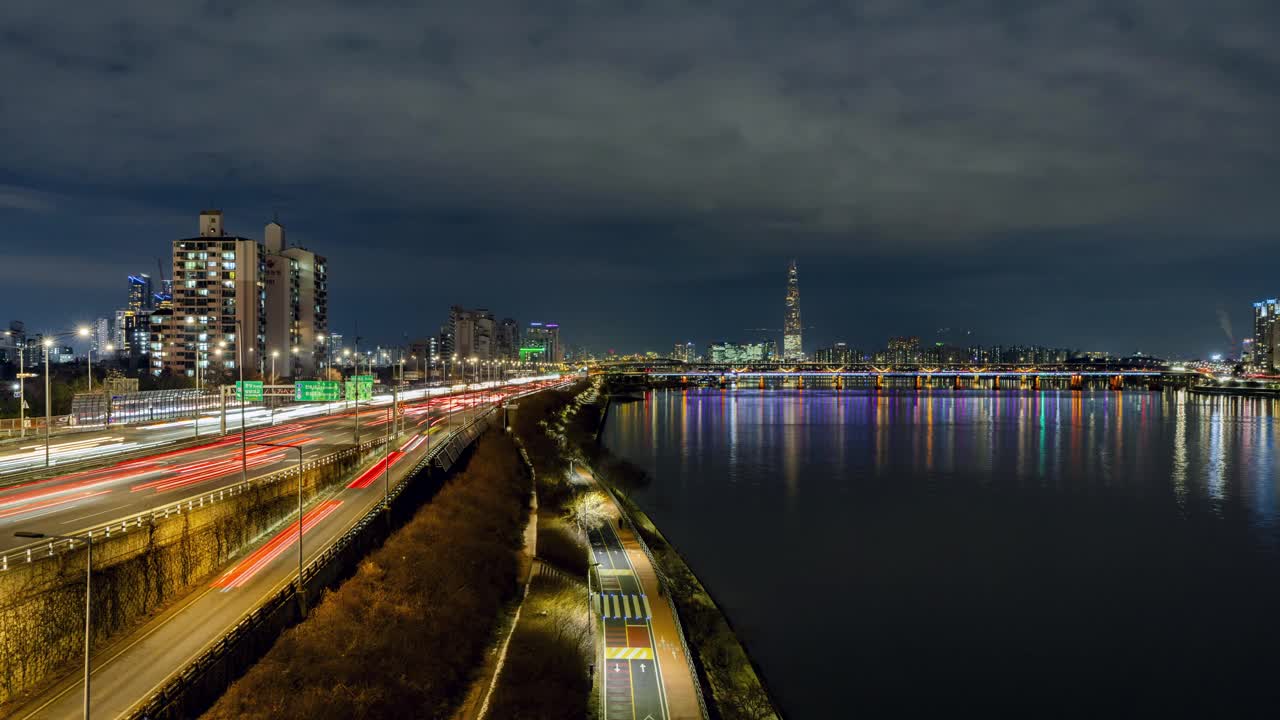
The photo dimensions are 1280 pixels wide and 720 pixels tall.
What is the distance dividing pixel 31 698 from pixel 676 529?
28661mm

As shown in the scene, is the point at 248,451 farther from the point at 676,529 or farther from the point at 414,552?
the point at 676,529

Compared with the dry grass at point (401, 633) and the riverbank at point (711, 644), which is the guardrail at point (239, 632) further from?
the riverbank at point (711, 644)

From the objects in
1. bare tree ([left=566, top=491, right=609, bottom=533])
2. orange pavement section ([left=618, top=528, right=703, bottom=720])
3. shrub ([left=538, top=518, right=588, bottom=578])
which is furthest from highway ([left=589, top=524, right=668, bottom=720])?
bare tree ([left=566, top=491, right=609, bottom=533])

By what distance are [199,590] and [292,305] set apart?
85597mm

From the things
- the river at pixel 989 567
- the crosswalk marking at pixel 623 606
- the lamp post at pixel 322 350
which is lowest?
the river at pixel 989 567

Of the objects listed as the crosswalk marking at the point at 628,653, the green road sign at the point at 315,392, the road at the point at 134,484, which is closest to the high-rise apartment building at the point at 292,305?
the green road sign at the point at 315,392

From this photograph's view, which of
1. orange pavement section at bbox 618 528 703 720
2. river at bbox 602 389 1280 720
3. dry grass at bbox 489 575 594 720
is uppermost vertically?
orange pavement section at bbox 618 528 703 720

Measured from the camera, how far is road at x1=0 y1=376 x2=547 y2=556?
19.0m

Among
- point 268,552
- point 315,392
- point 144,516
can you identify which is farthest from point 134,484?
point 315,392

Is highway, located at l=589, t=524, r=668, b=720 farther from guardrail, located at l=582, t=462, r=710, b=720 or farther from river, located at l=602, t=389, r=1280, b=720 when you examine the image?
river, located at l=602, t=389, r=1280, b=720

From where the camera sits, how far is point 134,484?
78.9 ft

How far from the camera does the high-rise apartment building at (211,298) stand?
85625mm

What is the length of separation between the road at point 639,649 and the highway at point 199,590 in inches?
311

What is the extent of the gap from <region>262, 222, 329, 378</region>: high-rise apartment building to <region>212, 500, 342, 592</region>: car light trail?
70363 millimetres
